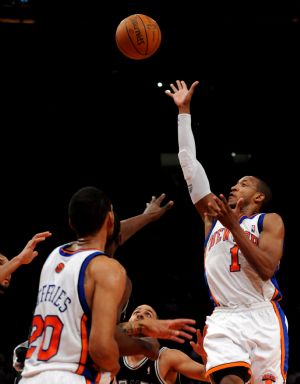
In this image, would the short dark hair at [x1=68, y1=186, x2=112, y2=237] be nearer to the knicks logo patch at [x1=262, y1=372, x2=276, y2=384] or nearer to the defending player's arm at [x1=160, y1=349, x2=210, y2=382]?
the knicks logo patch at [x1=262, y1=372, x2=276, y2=384]

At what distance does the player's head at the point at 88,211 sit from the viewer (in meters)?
3.20

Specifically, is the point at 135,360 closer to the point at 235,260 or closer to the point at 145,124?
the point at 235,260

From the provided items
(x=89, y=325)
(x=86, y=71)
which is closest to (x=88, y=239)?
(x=89, y=325)

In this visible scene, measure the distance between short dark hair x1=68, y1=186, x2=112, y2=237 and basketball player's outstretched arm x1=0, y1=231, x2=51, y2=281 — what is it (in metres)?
0.75

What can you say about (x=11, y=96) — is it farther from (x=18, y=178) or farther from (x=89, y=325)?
(x=89, y=325)

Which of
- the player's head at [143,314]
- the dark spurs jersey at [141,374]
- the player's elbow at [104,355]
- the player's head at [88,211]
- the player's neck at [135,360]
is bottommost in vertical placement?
the dark spurs jersey at [141,374]

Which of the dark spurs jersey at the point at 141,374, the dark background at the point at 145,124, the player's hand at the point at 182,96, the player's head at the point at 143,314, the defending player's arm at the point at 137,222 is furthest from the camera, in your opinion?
the dark background at the point at 145,124

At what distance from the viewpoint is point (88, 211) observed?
3.20 meters

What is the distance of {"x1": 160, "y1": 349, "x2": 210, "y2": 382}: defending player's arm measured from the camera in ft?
17.0

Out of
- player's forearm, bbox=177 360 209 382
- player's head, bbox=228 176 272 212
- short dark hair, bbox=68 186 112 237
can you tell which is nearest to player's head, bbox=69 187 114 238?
short dark hair, bbox=68 186 112 237

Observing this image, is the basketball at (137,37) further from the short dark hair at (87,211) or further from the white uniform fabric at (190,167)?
the short dark hair at (87,211)

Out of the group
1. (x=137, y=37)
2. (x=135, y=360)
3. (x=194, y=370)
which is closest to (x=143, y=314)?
(x=135, y=360)

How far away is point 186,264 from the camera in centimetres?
1152

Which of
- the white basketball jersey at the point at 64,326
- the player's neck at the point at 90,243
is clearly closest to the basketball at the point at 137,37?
the player's neck at the point at 90,243
